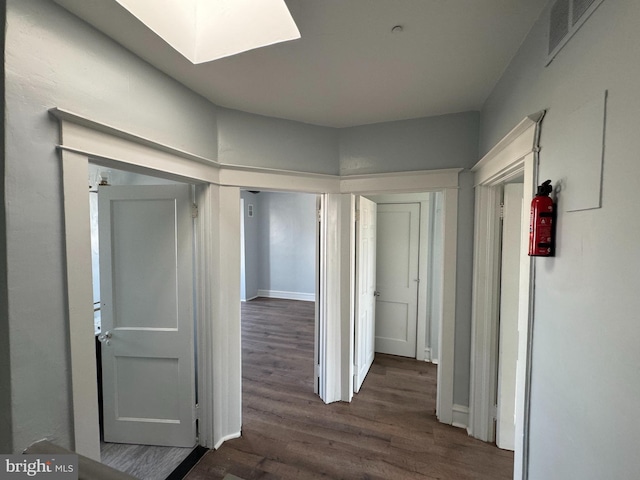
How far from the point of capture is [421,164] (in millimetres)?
2256

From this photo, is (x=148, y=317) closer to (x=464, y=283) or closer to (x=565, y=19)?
(x=464, y=283)

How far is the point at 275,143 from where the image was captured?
2197 mm

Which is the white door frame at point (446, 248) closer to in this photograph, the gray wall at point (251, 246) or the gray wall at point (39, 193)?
the gray wall at point (39, 193)

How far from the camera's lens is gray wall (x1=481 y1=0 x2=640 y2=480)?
0.70m

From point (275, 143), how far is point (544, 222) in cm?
182

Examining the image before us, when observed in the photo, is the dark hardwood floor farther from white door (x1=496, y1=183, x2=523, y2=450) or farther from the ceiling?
the ceiling

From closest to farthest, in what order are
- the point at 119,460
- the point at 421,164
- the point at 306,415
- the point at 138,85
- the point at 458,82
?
the point at 138,85 → the point at 458,82 → the point at 119,460 → the point at 421,164 → the point at 306,415

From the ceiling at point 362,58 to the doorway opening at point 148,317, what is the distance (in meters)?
0.82

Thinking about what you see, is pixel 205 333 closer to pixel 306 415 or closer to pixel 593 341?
pixel 306 415

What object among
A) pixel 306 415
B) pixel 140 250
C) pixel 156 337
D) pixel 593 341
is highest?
pixel 140 250

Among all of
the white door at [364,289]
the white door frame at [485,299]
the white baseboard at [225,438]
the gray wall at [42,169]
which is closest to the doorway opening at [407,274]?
the white door at [364,289]

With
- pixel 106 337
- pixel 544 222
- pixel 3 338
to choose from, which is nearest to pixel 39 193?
pixel 3 338

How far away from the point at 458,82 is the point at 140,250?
2.39 metres

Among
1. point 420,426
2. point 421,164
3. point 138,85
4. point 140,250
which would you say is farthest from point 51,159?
point 420,426
